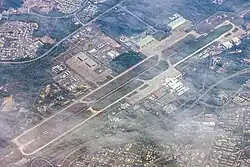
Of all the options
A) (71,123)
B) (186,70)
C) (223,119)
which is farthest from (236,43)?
(71,123)

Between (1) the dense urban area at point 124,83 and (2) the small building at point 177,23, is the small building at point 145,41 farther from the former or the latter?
(2) the small building at point 177,23

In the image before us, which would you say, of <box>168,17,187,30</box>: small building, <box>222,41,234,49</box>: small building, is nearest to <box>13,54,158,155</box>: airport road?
<box>168,17,187,30</box>: small building

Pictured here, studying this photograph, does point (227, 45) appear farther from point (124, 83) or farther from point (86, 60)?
point (86, 60)

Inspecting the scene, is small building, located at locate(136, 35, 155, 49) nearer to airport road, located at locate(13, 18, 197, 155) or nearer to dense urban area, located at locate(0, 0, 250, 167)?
dense urban area, located at locate(0, 0, 250, 167)

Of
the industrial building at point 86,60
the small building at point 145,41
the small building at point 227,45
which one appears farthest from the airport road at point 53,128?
the small building at point 227,45

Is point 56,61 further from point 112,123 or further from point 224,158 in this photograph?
point 224,158
